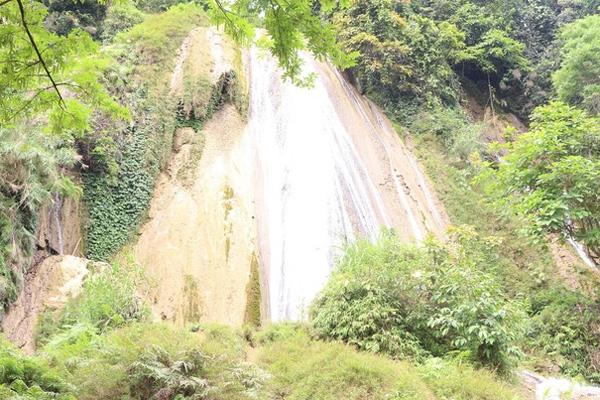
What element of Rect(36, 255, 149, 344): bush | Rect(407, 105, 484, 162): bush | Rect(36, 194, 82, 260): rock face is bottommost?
Rect(36, 255, 149, 344): bush

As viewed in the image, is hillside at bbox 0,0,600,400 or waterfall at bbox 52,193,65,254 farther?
waterfall at bbox 52,193,65,254

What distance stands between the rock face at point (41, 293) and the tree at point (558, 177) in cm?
930

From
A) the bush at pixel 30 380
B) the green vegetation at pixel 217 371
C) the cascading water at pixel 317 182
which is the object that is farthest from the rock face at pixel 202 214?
the bush at pixel 30 380

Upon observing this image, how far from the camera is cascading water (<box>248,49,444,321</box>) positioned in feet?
40.2

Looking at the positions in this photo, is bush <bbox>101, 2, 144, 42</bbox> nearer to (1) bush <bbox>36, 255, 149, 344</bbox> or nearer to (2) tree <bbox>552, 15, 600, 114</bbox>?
(1) bush <bbox>36, 255, 149, 344</bbox>

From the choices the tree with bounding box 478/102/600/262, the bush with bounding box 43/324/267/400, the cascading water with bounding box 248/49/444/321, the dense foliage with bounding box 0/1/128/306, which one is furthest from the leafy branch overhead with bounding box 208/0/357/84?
the tree with bounding box 478/102/600/262

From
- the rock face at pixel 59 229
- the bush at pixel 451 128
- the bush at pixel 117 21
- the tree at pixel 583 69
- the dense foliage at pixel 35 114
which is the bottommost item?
the rock face at pixel 59 229

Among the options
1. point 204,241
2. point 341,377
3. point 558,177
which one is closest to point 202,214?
point 204,241

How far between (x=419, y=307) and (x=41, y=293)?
6.76 metres

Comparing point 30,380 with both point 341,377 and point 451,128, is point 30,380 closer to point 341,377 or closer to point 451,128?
point 341,377

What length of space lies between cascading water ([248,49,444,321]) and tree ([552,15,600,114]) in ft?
22.3

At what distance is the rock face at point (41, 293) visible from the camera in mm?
8633

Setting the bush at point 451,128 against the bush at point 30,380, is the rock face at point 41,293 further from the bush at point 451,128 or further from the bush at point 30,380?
the bush at point 451,128

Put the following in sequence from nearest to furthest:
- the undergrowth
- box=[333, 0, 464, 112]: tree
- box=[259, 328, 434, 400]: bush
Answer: box=[259, 328, 434, 400]: bush → the undergrowth → box=[333, 0, 464, 112]: tree
